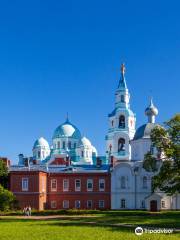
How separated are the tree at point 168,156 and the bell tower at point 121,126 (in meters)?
42.4

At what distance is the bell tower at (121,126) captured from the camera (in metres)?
85.5

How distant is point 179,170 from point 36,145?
63163 millimetres

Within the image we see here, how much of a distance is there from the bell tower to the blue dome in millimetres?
10165

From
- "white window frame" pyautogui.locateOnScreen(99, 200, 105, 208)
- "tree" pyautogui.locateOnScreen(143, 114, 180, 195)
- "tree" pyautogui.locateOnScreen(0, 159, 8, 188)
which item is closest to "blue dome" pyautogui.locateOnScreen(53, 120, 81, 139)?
"white window frame" pyautogui.locateOnScreen(99, 200, 105, 208)

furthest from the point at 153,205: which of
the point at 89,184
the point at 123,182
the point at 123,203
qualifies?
the point at 89,184

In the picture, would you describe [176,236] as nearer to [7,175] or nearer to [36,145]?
[7,175]

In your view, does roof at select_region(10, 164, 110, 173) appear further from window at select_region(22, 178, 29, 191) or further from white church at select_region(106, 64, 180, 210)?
window at select_region(22, 178, 29, 191)

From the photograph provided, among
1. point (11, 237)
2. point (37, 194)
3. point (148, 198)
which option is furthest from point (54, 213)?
point (11, 237)

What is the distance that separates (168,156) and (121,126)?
45.1 m

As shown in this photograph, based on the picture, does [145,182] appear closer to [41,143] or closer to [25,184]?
[25,184]

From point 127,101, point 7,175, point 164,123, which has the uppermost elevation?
point 127,101

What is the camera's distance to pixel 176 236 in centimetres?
2511

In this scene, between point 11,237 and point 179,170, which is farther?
point 179,170

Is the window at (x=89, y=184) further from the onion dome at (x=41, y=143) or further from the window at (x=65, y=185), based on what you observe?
the onion dome at (x=41, y=143)
